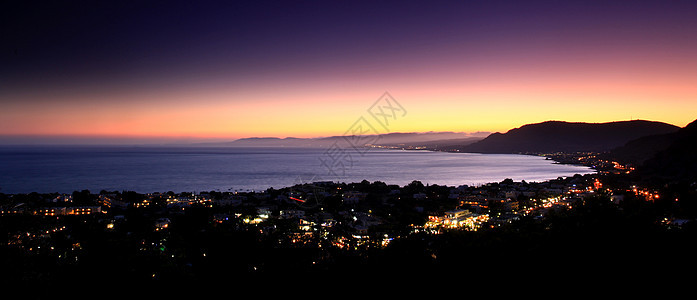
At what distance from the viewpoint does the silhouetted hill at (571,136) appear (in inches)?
3125

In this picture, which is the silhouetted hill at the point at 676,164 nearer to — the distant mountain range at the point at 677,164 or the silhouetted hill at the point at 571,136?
the distant mountain range at the point at 677,164

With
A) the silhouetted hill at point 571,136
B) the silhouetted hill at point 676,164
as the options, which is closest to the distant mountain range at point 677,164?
the silhouetted hill at point 676,164

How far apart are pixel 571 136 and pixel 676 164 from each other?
67295 mm

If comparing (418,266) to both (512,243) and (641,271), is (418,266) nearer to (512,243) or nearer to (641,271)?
(512,243)

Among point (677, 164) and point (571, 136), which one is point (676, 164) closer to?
point (677, 164)

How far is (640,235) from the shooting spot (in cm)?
561

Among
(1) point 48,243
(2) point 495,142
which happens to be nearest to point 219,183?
(1) point 48,243

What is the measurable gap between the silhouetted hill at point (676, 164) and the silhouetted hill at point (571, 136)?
51.6 m

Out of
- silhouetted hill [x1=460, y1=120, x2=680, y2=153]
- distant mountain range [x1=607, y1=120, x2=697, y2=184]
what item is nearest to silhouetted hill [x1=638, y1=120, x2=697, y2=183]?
distant mountain range [x1=607, y1=120, x2=697, y2=184]

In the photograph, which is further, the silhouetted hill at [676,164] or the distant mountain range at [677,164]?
the silhouetted hill at [676,164]

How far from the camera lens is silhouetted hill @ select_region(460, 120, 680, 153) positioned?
260ft

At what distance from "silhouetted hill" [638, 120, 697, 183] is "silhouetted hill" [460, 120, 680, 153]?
169 ft

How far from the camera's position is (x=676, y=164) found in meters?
25.0

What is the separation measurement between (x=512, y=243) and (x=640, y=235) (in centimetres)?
184
